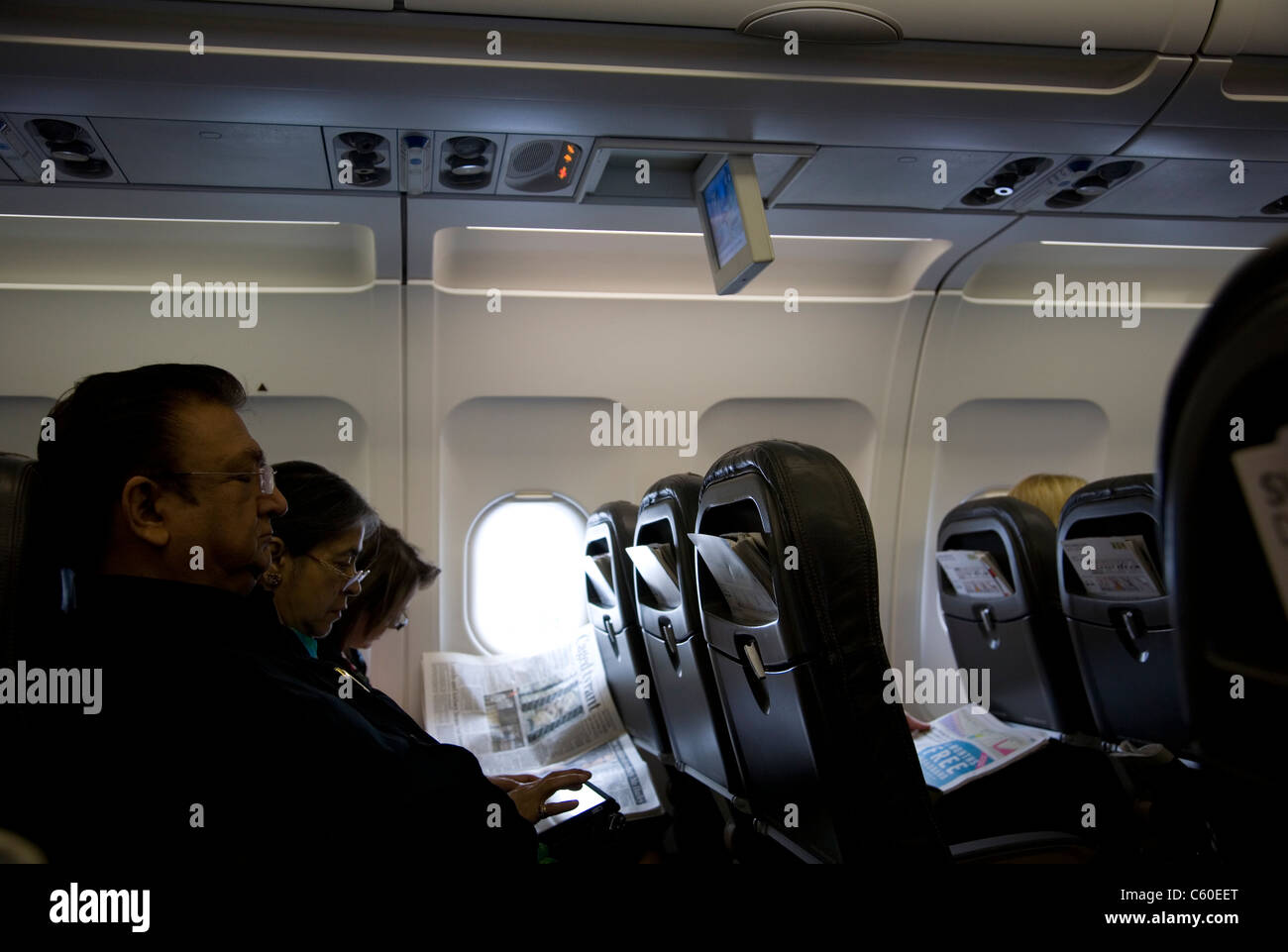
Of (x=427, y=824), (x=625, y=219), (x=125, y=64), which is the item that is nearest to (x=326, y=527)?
(x=427, y=824)

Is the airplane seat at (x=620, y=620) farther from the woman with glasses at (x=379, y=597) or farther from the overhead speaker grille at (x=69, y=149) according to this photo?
the overhead speaker grille at (x=69, y=149)

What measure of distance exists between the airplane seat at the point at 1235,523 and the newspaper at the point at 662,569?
6.56 feet

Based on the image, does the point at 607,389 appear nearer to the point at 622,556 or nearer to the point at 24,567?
the point at 622,556

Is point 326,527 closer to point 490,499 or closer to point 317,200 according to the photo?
point 317,200

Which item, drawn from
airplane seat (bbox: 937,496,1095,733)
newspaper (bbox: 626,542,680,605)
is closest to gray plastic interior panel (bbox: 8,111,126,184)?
newspaper (bbox: 626,542,680,605)

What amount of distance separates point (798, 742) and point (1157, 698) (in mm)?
1429

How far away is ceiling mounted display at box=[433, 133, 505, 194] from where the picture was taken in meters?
2.82

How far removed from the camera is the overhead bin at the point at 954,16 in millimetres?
2312

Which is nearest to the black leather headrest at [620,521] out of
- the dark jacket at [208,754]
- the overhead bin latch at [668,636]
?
the overhead bin latch at [668,636]

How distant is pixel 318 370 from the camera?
13.5ft

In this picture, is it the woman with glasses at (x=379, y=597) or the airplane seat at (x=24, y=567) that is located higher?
the airplane seat at (x=24, y=567)

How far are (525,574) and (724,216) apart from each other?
7.13ft

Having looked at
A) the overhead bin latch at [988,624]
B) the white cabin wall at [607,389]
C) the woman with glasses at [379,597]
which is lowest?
the overhead bin latch at [988,624]

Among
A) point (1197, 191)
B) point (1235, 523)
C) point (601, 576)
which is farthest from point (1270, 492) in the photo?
point (1197, 191)
